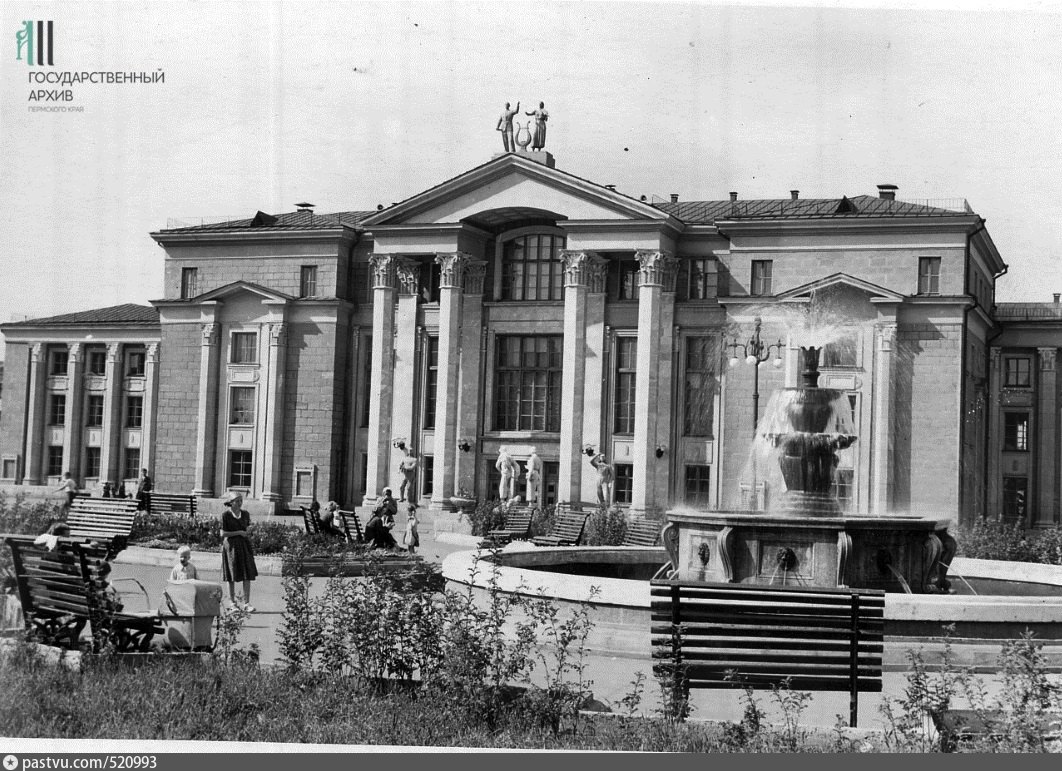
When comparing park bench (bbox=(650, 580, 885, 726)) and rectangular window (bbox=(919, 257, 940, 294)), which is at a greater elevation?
rectangular window (bbox=(919, 257, 940, 294))

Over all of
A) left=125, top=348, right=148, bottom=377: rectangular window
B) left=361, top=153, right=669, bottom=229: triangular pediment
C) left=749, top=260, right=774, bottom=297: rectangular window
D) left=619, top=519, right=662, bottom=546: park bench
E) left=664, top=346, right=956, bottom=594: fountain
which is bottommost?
left=619, top=519, right=662, bottom=546: park bench

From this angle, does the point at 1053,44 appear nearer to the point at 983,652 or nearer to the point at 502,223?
the point at 983,652

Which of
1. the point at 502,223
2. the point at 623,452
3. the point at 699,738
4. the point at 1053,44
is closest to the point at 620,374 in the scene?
the point at 623,452

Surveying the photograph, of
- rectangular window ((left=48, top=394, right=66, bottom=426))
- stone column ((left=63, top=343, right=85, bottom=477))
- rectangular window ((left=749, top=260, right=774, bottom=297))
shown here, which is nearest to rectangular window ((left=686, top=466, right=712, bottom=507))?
rectangular window ((left=749, top=260, right=774, bottom=297))

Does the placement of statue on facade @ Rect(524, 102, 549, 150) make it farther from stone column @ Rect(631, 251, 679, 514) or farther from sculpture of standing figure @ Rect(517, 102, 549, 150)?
stone column @ Rect(631, 251, 679, 514)

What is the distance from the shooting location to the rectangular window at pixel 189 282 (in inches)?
2158

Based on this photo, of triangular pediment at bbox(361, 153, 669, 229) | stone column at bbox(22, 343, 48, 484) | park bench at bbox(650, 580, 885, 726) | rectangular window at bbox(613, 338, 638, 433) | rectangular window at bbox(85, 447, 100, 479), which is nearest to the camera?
park bench at bbox(650, 580, 885, 726)

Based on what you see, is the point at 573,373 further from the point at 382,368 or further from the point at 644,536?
the point at 644,536

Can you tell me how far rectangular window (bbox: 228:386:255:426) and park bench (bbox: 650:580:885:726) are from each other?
45.0 m

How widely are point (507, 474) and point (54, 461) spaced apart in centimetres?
2472

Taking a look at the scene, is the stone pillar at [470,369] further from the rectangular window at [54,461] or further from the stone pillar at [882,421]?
the rectangular window at [54,461]

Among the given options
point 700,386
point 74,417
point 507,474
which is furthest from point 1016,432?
point 74,417

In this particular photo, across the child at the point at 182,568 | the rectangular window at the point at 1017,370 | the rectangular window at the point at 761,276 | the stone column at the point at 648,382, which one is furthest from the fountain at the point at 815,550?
the rectangular window at the point at 1017,370

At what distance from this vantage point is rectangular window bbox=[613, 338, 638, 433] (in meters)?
48.8
